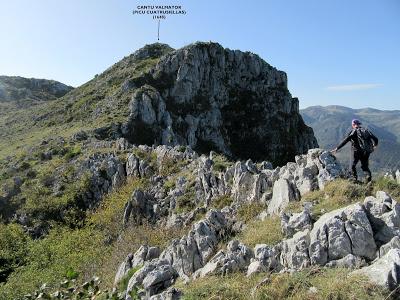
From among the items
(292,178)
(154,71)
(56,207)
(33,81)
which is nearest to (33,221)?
(56,207)

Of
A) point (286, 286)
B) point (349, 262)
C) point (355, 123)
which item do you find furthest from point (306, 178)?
point (286, 286)

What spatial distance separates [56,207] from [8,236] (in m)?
5.59

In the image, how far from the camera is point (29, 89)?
166875 mm

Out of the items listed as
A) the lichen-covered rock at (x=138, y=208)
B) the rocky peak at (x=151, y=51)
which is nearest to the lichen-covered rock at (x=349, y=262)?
the lichen-covered rock at (x=138, y=208)

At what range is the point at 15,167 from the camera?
166 feet

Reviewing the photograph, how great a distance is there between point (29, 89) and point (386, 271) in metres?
175

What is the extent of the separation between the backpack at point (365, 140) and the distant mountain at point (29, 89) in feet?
486

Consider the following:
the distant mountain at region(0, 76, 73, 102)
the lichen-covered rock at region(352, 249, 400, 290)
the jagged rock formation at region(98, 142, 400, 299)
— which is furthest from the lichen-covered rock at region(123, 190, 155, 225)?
the distant mountain at region(0, 76, 73, 102)

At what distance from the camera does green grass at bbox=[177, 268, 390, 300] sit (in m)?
9.84

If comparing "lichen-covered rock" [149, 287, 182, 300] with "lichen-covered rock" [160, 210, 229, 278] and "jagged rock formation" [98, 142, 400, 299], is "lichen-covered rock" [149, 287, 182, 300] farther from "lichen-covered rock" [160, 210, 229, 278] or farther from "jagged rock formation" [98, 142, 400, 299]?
"lichen-covered rock" [160, 210, 229, 278]

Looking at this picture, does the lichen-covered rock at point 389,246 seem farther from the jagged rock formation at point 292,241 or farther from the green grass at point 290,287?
the green grass at point 290,287

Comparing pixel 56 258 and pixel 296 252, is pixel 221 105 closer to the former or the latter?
pixel 56 258

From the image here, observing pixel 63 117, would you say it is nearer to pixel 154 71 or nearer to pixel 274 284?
pixel 154 71

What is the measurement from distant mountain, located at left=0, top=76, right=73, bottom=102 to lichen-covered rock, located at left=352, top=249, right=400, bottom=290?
15419 centimetres
